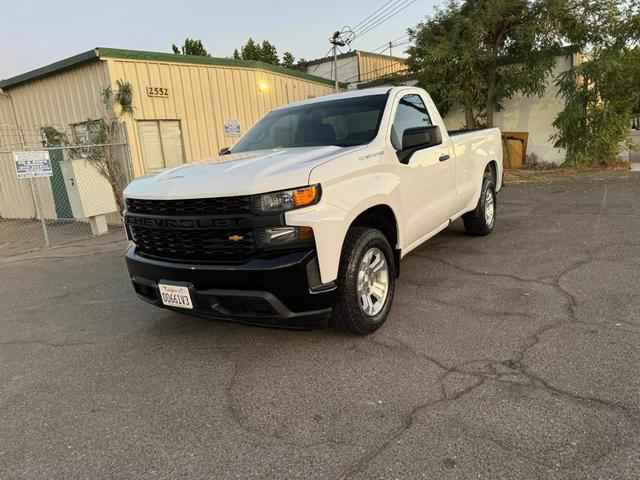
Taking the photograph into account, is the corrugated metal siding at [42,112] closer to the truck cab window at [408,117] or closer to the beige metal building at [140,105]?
the beige metal building at [140,105]

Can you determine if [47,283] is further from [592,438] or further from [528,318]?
[592,438]

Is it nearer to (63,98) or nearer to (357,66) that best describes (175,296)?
(63,98)

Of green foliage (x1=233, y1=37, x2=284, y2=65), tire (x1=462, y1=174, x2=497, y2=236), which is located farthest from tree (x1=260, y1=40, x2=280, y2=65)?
tire (x1=462, y1=174, x2=497, y2=236)

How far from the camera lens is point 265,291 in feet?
10.1

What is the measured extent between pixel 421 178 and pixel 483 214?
2.40 meters

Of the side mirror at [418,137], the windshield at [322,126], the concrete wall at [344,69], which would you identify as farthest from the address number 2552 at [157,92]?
the concrete wall at [344,69]

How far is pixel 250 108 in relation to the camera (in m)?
13.4

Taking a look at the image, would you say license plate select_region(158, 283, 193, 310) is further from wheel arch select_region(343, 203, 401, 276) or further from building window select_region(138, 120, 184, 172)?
building window select_region(138, 120, 184, 172)

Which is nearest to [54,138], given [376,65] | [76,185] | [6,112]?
[76,185]

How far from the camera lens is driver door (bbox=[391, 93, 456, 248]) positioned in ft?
13.9

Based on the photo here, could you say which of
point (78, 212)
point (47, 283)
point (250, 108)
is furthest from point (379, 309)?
point (250, 108)

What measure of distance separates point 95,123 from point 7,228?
413cm

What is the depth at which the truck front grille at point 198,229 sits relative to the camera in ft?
10.3

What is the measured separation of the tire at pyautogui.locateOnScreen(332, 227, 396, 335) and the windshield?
91 cm
